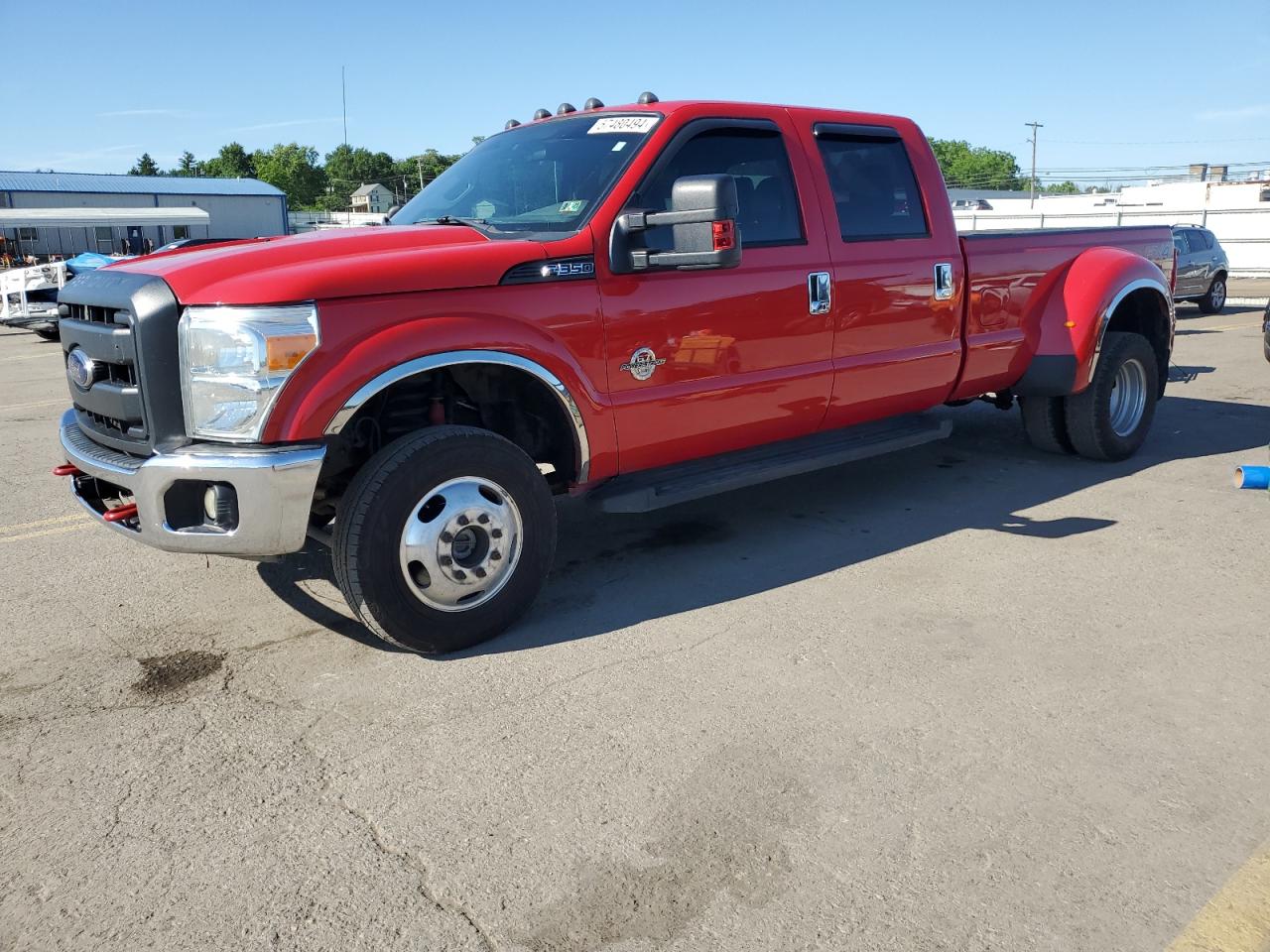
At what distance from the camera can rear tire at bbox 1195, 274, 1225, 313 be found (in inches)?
717

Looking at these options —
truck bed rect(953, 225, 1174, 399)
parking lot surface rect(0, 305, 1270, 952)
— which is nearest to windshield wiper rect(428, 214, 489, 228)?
parking lot surface rect(0, 305, 1270, 952)

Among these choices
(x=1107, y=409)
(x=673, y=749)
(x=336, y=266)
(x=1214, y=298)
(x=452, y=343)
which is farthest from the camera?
(x=1214, y=298)

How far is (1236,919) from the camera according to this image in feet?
7.53

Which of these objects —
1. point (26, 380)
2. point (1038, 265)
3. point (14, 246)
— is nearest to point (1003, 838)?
point (1038, 265)

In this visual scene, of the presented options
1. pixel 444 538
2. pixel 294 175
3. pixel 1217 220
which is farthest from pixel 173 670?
pixel 294 175

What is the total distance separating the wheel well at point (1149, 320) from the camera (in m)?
6.70

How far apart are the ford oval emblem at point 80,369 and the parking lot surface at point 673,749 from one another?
0.97m

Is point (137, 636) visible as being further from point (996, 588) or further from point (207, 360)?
point (996, 588)

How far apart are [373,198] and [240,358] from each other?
117 meters

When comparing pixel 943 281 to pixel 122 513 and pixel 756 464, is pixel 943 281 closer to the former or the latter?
pixel 756 464

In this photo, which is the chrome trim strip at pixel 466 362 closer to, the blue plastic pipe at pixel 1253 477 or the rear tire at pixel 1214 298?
the blue plastic pipe at pixel 1253 477

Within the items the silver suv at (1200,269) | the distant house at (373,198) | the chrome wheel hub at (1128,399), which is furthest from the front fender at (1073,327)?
the distant house at (373,198)

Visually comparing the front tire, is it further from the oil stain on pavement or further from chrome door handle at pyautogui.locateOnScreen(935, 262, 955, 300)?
chrome door handle at pyautogui.locateOnScreen(935, 262, 955, 300)

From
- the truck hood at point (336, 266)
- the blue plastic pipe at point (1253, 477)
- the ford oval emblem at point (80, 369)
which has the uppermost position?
the truck hood at point (336, 266)
